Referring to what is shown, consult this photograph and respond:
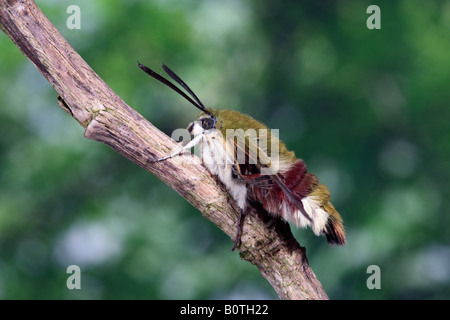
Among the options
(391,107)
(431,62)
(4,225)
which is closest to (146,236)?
(4,225)

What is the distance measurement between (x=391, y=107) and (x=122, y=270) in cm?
180

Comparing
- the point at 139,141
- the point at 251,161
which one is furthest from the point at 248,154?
the point at 139,141

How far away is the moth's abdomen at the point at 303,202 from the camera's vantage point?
3.99 ft

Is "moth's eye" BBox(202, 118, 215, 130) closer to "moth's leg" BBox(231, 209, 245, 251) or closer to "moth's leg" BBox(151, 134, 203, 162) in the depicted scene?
"moth's leg" BBox(151, 134, 203, 162)

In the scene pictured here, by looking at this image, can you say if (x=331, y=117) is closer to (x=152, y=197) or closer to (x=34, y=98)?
(x=152, y=197)

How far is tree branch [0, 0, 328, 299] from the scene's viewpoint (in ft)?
3.72

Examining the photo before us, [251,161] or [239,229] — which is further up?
[251,161]

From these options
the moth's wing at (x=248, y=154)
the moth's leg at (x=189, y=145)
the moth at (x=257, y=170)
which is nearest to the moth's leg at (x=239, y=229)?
the moth at (x=257, y=170)

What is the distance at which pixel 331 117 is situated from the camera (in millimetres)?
2791

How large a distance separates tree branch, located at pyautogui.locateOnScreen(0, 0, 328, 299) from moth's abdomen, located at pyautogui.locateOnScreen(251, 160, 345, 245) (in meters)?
0.05

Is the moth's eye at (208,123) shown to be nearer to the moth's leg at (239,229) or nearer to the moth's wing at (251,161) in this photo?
the moth's wing at (251,161)

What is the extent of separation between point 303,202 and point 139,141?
0.45m

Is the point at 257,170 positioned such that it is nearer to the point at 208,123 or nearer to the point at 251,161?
the point at 251,161

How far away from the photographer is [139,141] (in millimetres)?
1177
